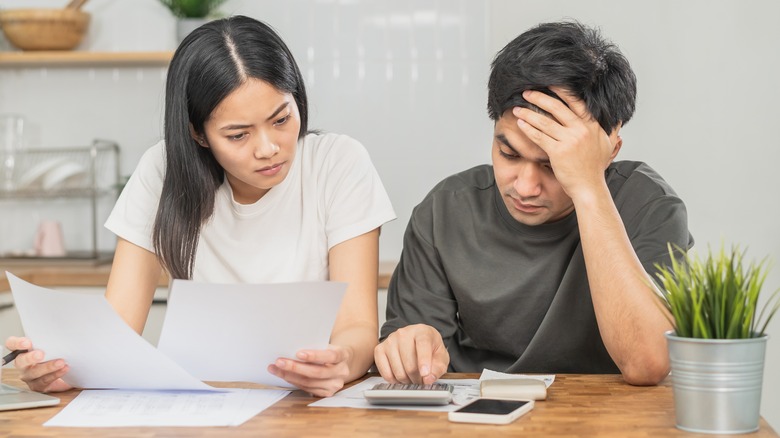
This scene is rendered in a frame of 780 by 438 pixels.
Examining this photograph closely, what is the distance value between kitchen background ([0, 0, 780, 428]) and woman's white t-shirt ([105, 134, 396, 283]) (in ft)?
5.08

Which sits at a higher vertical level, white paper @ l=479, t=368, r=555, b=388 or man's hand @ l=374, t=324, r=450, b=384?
man's hand @ l=374, t=324, r=450, b=384

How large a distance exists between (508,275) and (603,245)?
0.97 feet

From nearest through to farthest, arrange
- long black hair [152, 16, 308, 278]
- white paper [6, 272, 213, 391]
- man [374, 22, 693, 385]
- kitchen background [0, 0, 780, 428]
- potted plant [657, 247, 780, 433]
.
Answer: potted plant [657, 247, 780, 433] → white paper [6, 272, 213, 391] → man [374, 22, 693, 385] → long black hair [152, 16, 308, 278] → kitchen background [0, 0, 780, 428]

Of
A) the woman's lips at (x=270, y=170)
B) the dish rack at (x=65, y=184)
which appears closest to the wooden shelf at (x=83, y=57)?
the dish rack at (x=65, y=184)

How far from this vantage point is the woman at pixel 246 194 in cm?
164


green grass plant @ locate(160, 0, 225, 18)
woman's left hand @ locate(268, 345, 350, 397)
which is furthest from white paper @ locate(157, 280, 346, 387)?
green grass plant @ locate(160, 0, 225, 18)

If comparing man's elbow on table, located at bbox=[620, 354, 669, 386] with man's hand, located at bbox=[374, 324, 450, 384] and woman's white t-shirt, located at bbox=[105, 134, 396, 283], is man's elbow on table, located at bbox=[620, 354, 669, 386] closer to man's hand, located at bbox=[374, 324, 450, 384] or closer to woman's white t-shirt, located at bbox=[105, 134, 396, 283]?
man's hand, located at bbox=[374, 324, 450, 384]

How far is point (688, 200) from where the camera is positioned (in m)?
3.25

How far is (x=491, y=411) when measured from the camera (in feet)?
3.92

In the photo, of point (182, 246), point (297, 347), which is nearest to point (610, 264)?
point (297, 347)

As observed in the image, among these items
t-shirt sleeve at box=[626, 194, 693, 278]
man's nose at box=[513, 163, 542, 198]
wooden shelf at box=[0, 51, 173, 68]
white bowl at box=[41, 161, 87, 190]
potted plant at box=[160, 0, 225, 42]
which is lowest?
t-shirt sleeve at box=[626, 194, 693, 278]

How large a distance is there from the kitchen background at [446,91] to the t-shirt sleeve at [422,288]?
1569 mm

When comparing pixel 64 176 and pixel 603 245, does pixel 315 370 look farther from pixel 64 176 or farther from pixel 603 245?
pixel 64 176

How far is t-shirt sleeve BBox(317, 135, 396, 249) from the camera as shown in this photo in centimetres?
173
